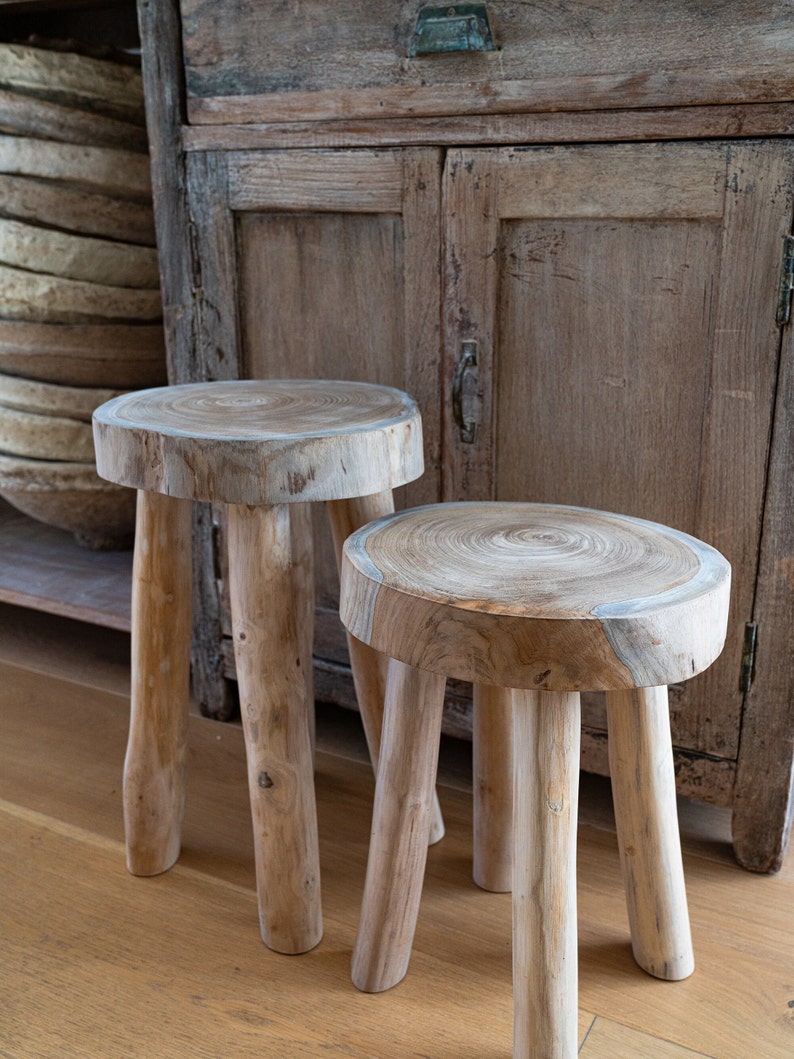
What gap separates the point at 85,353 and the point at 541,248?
2.29ft

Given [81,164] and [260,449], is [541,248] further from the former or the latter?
[81,164]

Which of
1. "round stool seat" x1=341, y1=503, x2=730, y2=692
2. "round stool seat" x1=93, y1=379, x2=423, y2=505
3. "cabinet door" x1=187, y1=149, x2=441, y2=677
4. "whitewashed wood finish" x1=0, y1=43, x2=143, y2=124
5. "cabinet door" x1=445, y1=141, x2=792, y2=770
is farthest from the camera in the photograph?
"whitewashed wood finish" x1=0, y1=43, x2=143, y2=124

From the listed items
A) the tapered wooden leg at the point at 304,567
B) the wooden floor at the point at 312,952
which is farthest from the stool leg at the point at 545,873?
the tapered wooden leg at the point at 304,567

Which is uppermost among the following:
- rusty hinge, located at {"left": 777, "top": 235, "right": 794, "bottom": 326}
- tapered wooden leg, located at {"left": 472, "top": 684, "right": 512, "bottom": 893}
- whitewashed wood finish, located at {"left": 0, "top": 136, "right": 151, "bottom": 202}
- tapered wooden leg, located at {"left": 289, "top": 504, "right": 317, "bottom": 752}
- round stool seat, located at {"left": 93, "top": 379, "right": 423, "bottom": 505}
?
whitewashed wood finish, located at {"left": 0, "top": 136, "right": 151, "bottom": 202}

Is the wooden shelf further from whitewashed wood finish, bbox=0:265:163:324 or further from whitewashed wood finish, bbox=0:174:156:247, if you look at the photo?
whitewashed wood finish, bbox=0:174:156:247

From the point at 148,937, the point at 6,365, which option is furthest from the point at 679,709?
the point at 6,365

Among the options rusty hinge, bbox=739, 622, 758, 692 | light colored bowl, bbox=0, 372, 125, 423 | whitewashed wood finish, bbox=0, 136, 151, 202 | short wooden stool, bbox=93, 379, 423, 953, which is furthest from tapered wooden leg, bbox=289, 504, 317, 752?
whitewashed wood finish, bbox=0, 136, 151, 202

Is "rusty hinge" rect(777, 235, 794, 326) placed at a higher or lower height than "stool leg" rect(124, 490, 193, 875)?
higher

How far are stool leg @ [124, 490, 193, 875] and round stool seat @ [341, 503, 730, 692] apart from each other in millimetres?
261

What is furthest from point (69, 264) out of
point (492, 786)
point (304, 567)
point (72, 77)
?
point (492, 786)

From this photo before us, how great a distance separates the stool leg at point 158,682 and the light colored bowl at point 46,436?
1.63ft

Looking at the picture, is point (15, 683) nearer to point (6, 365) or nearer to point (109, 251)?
point (6, 365)

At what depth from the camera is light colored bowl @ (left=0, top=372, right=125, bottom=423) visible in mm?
1378

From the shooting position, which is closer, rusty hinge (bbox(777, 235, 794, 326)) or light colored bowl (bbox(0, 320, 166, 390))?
rusty hinge (bbox(777, 235, 794, 326))
